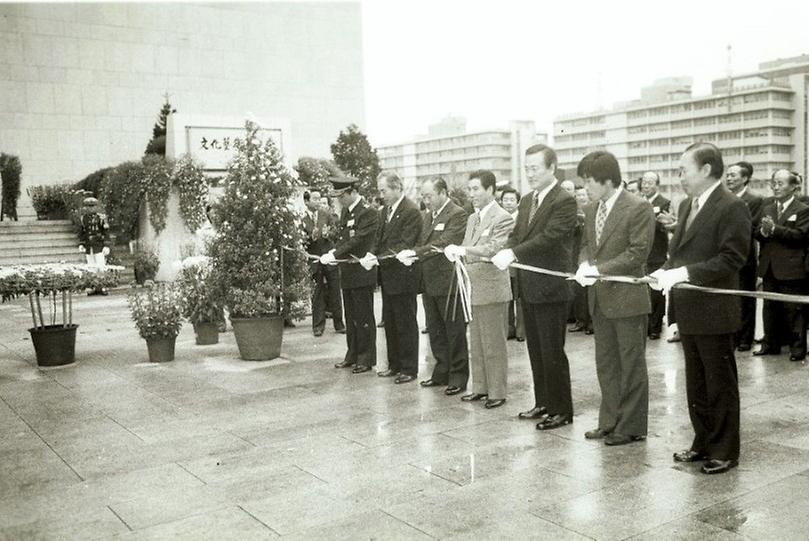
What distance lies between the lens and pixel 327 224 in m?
10.6

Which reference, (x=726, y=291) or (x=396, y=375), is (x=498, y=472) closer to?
(x=726, y=291)

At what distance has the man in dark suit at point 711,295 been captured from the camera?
4.16 m

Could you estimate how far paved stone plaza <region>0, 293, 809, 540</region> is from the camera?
3711 millimetres

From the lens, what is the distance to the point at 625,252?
476 cm

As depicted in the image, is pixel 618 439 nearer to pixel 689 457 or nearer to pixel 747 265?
pixel 689 457

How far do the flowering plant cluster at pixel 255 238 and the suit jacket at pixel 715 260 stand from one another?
5.02m

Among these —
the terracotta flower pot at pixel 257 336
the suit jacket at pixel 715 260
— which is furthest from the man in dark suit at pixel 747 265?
the terracotta flower pot at pixel 257 336

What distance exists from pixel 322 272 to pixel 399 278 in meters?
3.58

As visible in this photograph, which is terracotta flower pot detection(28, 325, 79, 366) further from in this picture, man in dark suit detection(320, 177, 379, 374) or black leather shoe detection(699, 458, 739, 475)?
black leather shoe detection(699, 458, 739, 475)

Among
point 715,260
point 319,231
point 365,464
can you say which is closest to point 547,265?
point 715,260

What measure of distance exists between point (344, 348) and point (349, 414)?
3159 mm

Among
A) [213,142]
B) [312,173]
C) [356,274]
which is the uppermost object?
[213,142]

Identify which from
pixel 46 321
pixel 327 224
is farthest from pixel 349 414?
pixel 46 321

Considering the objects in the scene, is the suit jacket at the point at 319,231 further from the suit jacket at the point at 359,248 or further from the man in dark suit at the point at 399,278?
the man in dark suit at the point at 399,278
